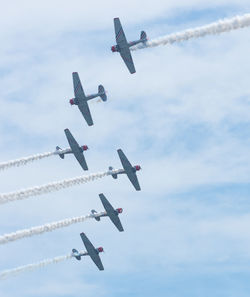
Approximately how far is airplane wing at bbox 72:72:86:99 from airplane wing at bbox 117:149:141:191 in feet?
40.0

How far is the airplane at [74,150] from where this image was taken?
151 m

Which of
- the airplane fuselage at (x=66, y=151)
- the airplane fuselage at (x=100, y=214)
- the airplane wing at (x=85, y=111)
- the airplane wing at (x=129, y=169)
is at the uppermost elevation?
the airplane wing at (x=85, y=111)

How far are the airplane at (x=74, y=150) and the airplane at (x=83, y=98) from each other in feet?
15.2

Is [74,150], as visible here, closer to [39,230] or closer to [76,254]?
[39,230]

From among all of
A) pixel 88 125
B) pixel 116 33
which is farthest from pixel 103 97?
pixel 116 33

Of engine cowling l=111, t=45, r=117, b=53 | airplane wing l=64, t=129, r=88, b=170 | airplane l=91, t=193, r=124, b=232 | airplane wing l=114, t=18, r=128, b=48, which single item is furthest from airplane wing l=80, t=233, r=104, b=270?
airplane wing l=114, t=18, r=128, b=48

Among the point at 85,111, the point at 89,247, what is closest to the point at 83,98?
the point at 85,111

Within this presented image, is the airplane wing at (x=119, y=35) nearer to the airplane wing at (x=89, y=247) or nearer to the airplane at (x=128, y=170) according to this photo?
the airplane at (x=128, y=170)

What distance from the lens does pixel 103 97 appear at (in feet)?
482

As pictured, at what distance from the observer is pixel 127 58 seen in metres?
138

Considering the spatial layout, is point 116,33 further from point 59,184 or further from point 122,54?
point 59,184

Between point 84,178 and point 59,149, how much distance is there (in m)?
5.97

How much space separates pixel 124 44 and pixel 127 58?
1996 millimetres

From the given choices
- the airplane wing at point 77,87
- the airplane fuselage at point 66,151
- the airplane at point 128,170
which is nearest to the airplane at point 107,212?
the airplane at point 128,170
